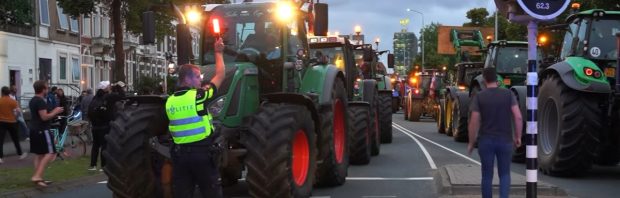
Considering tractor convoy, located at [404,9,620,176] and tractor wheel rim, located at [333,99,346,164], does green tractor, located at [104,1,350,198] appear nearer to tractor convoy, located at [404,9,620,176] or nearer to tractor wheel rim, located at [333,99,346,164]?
tractor wheel rim, located at [333,99,346,164]

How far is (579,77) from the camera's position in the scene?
35.7 feet

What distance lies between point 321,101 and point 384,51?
10930mm

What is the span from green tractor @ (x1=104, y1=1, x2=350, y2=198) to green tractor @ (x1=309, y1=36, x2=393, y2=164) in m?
1.86

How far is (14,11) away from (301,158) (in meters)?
11.7

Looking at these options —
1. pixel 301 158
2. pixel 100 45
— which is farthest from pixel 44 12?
pixel 301 158

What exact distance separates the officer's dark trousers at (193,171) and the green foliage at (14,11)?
42.4ft

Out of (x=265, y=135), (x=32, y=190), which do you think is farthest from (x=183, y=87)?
(x=32, y=190)

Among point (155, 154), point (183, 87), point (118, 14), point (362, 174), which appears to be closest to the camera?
point (183, 87)

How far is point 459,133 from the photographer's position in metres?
19.9

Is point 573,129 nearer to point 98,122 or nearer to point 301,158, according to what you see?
point 301,158

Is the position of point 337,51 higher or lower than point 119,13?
lower

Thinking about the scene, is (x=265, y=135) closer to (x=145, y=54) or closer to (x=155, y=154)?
(x=155, y=154)

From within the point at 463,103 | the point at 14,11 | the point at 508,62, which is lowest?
the point at 463,103

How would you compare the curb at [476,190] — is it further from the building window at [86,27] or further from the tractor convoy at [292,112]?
the building window at [86,27]
